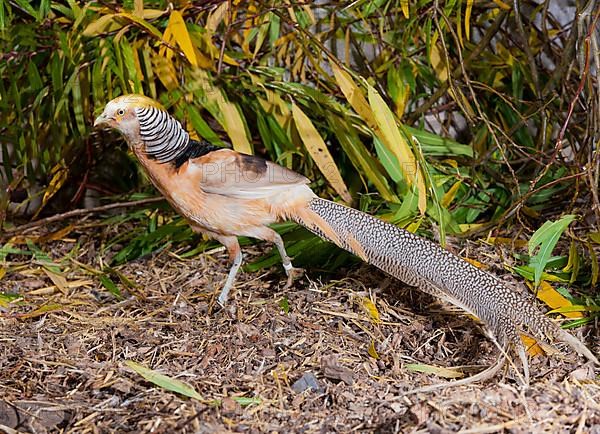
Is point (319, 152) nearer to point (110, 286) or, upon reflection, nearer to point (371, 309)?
point (371, 309)

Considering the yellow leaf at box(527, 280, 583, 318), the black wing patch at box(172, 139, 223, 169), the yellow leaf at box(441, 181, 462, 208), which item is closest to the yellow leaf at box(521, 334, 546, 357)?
the yellow leaf at box(527, 280, 583, 318)

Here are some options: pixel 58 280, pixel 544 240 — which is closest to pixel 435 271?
pixel 544 240

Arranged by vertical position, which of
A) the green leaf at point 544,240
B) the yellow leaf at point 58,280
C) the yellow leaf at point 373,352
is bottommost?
the yellow leaf at point 58,280

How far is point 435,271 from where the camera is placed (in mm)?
2453

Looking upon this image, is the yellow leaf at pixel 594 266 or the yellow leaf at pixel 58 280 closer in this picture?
the yellow leaf at pixel 594 266

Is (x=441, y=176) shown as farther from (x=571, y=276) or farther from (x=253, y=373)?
(x=253, y=373)

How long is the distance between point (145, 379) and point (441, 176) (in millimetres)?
1449

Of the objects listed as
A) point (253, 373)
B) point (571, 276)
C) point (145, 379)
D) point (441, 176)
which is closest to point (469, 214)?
point (441, 176)

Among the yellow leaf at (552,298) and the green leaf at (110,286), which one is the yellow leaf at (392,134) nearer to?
the yellow leaf at (552,298)

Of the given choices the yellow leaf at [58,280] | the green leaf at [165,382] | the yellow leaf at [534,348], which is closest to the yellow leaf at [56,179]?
the yellow leaf at [58,280]

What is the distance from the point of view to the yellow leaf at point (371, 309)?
2.57 m

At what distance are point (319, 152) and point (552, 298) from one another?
971 millimetres

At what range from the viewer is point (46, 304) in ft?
9.37

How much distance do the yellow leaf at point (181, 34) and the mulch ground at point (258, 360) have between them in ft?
2.54
